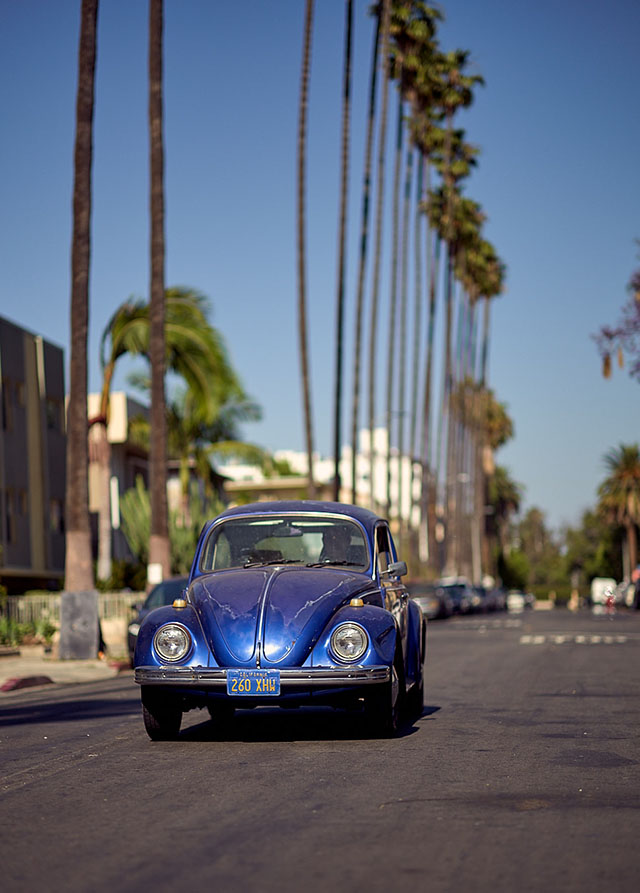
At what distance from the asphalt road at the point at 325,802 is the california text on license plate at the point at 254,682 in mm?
454

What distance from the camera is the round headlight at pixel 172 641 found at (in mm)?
10609

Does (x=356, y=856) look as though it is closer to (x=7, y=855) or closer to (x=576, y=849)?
(x=576, y=849)

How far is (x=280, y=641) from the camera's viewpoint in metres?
10.4

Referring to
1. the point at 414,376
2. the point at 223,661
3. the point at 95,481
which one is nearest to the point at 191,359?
the point at 95,481

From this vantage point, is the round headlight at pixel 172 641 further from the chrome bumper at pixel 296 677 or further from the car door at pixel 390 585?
the car door at pixel 390 585

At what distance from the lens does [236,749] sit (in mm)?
10539

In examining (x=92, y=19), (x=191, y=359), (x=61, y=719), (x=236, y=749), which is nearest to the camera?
(x=236, y=749)

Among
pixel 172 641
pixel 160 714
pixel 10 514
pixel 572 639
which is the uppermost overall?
pixel 10 514

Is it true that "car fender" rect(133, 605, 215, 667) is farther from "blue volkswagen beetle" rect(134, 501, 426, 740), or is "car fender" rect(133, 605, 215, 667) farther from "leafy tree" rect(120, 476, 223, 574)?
"leafy tree" rect(120, 476, 223, 574)

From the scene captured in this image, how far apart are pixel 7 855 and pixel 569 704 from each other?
9.21 m

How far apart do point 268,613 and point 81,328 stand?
18.9m

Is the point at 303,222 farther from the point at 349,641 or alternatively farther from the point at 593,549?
the point at 593,549

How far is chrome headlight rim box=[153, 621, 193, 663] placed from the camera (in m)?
10.6

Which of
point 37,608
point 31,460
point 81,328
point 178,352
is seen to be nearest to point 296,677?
point 81,328
